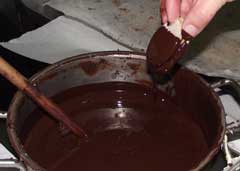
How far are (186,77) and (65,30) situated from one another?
40 cm

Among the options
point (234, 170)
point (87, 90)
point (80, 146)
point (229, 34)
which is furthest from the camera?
point (229, 34)

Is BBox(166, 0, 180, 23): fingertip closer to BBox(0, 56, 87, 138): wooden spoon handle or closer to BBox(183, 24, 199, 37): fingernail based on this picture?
BBox(183, 24, 199, 37): fingernail

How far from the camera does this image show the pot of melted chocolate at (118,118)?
812mm

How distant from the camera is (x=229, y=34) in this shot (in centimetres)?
115

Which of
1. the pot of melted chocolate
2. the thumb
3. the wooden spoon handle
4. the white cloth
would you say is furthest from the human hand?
the white cloth

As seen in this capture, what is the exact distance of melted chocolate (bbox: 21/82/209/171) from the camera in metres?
0.81

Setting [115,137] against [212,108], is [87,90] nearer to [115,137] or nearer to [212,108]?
[115,137]

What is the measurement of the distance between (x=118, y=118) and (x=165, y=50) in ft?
0.64

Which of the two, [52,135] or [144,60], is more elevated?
[144,60]

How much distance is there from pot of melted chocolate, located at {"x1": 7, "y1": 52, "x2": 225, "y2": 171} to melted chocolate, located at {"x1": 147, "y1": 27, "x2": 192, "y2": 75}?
0.27ft

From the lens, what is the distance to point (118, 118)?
93 cm

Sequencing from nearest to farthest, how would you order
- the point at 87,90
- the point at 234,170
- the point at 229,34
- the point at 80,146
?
the point at 234,170 → the point at 80,146 → the point at 87,90 → the point at 229,34

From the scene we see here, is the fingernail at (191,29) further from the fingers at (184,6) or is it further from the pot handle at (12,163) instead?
the pot handle at (12,163)

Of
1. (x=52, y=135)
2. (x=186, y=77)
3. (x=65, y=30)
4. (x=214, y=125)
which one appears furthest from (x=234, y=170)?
(x=65, y=30)
